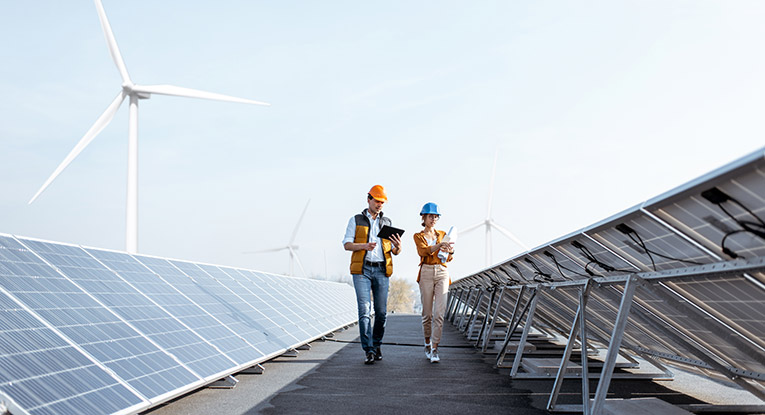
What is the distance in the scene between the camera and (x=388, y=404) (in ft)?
23.0

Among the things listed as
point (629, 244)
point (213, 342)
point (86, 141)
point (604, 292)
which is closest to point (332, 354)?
point (213, 342)

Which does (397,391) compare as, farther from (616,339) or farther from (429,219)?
(429,219)

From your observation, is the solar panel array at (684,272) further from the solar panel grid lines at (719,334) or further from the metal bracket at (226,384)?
the metal bracket at (226,384)

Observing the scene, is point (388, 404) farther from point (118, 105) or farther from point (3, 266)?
point (118, 105)

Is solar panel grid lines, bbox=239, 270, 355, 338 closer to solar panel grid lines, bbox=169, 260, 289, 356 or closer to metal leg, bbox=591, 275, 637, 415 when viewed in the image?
solar panel grid lines, bbox=169, 260, 289, 356

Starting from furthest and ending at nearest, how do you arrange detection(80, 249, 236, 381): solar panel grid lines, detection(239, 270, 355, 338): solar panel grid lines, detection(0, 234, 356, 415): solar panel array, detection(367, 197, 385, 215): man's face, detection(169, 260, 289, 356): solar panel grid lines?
detection(239, 270, 355, 338): solar panel grid lines, detection(367, 197, 385, 215): man's face, detection(169, 260, 289, 356): solar panel grid lines, detection(80, 249, 236, 381): solar panel grid lines, detection(0, 234, 356, 415): solar panel array

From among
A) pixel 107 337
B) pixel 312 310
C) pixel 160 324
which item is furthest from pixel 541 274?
pixel 312 310

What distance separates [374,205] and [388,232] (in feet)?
2.16

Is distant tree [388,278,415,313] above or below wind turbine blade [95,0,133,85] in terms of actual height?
below

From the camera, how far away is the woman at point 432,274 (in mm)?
11016

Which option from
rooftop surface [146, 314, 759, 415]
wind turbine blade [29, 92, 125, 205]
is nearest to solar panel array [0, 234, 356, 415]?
rooftop surface [146, 314, 759, 415]

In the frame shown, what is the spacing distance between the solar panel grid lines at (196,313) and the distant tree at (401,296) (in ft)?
333

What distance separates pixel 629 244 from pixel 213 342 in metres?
5.30

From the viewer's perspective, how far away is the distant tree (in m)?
115
